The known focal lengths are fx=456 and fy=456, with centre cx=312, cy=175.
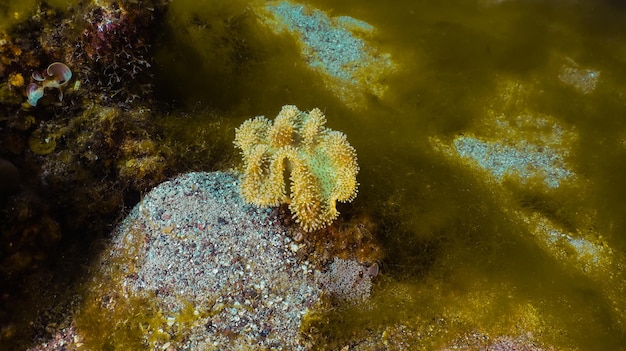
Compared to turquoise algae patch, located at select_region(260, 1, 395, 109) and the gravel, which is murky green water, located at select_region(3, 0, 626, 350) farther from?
the gravel

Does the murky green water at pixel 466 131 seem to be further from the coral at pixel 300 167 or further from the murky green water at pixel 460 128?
the coral at pixel 300 167

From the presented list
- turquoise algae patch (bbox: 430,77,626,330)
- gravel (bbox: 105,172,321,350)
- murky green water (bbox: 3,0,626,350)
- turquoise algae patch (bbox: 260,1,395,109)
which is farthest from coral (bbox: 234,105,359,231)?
turquoise algae patch (bbox: 430,77,626,330)

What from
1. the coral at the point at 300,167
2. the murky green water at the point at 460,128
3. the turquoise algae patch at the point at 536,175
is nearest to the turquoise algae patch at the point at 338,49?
the murky green water at the point at 460,128

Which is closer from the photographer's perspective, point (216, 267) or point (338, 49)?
point (216, 267)

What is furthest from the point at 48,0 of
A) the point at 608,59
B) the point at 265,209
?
the point at 608,59

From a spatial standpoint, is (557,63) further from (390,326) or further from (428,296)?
(390,326)

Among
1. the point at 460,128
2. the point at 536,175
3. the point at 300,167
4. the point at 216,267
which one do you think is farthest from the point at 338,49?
the point at 216,267

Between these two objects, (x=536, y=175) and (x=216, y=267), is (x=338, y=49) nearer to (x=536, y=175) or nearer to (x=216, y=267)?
(x=536, y=175)
